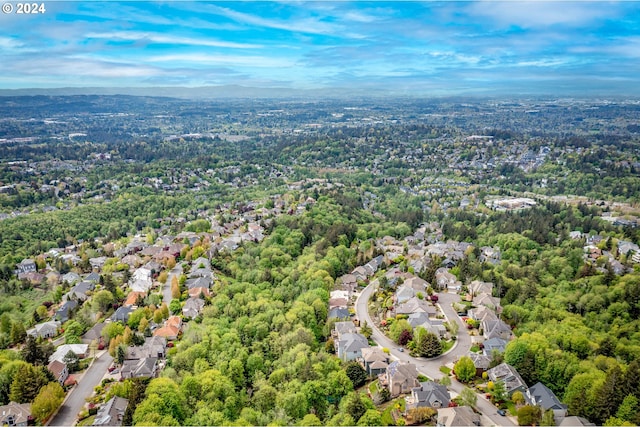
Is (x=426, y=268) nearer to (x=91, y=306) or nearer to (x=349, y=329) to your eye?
(x=349, y=329)

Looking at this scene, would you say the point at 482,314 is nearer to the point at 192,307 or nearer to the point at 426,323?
the point at 426,323

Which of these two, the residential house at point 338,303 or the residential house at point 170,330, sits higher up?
the residential house at point 170,330

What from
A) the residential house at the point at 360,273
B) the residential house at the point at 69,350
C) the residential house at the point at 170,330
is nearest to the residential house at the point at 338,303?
the residential house at the point at 360,273

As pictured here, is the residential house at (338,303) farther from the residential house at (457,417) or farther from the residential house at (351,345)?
the residential house at (457,417)

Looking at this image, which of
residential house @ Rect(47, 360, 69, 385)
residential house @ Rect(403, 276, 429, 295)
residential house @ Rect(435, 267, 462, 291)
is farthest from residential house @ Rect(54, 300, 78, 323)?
residential house @ Rect(435, 267, 462, 291)

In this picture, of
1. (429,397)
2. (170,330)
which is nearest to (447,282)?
(429,397)

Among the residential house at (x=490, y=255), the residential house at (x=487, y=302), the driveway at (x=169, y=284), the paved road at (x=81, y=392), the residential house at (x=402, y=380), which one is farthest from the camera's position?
the residential house at (x=490, y=255)

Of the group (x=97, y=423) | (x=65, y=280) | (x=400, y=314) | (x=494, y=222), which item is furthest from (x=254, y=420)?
(x=494, y=222)
